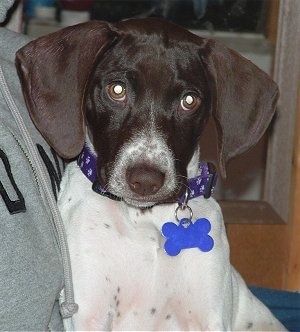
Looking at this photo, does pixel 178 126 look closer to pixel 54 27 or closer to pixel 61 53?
pixel 61 53

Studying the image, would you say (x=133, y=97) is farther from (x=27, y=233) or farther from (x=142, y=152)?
(x=27, y=233)

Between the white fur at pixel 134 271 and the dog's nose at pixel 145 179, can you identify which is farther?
the white fur at pixel 134 271

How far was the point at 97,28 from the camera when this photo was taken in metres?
→ 2.33

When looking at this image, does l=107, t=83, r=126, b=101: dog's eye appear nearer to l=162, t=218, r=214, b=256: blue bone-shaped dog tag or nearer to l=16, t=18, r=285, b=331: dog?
l=16, t=18, r=285, b=331: dog

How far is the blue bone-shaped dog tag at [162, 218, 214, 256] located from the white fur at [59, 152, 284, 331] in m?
0.02

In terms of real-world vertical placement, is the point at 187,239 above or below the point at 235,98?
below

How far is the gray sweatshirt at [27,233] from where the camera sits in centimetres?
204

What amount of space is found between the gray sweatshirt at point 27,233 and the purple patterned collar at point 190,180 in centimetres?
11

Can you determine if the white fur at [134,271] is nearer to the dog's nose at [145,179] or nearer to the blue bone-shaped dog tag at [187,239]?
the blue bone-shaped dog tag at [187,239]

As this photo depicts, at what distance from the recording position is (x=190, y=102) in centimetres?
232

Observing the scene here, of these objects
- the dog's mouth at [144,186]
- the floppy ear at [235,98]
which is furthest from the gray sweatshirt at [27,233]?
the floppy ear at [235,98]

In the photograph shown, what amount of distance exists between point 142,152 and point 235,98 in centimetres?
36

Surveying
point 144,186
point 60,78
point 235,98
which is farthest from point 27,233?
point 235,98

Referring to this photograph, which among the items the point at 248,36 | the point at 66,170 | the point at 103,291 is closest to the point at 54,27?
the point at 248,36
